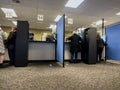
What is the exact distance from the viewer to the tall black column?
180 inches

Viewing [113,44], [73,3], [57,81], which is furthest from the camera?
[113,44]

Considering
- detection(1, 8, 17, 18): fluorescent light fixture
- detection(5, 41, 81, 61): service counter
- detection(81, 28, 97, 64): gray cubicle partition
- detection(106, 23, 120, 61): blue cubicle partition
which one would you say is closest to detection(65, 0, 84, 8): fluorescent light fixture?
detection(81, 28, 97, 64): gray cubicle partition

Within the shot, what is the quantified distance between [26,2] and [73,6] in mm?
2165

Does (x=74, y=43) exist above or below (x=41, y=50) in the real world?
above

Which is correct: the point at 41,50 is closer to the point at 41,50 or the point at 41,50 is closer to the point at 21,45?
the point at 41,50

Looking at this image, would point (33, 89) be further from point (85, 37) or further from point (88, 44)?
point (85, 37)

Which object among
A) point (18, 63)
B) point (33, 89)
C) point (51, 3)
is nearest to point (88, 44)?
point (51, 3)

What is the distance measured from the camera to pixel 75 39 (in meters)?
5.77

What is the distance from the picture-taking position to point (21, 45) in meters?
4.61

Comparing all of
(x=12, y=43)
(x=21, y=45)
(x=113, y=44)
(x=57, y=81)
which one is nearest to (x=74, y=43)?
(x=21, y=45)

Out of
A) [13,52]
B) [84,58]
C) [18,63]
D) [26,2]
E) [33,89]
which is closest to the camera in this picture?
[33,89]

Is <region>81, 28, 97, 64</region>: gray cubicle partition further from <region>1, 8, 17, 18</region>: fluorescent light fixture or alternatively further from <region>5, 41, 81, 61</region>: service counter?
<region>1, 8, 17, 18</region>: fluorescent light fixture

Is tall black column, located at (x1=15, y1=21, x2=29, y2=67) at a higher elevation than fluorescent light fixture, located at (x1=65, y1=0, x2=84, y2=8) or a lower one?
lower

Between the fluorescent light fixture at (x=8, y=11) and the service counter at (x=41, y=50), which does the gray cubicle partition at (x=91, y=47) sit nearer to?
the service counter at (x=41, y=50)
